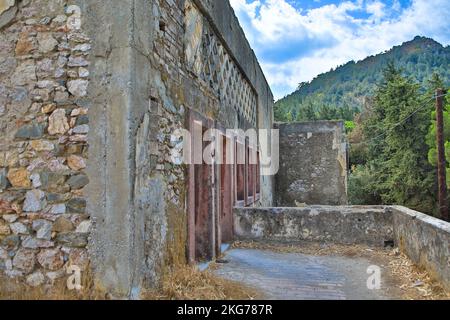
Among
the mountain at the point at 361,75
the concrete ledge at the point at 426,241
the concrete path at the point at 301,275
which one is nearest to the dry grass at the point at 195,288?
the concrete path at the point at 301,275

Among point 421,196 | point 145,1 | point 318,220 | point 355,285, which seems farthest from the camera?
point 421,196

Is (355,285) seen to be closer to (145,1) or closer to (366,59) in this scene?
(145,1)

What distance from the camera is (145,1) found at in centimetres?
383

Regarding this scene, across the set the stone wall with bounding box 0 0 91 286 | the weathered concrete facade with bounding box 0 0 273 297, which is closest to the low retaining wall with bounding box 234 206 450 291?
the weathered concrete facade with bounding box 0 0 273 297

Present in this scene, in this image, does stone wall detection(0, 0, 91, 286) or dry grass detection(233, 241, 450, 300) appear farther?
dry grass detection(233, 241, 450, 300)

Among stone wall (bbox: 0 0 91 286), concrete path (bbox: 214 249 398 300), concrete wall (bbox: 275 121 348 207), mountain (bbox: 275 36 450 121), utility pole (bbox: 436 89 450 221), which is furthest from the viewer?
mountain (bbox: 275 36 450 121)

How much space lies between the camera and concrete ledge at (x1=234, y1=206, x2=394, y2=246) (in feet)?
23.1

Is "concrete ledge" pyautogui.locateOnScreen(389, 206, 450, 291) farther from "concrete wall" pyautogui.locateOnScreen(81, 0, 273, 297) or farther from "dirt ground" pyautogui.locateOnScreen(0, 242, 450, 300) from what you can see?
"concrete wall" pyautogui.locateOnScreen(81, 0, 273, 297)

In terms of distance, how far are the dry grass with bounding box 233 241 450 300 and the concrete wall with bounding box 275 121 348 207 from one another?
9770 millimetres

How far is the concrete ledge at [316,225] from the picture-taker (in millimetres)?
7035

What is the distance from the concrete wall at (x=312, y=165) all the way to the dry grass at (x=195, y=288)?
12.7 metres

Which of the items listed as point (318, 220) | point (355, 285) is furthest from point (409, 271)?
point (318, 220)

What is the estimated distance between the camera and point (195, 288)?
401 centimetres
